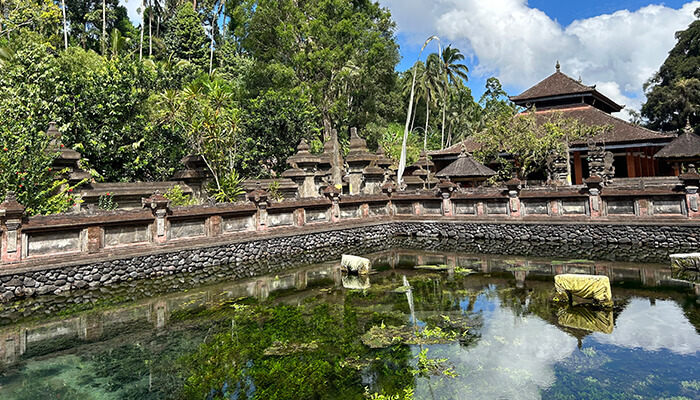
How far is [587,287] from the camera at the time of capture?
8102 millimetres

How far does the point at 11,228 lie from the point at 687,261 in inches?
671

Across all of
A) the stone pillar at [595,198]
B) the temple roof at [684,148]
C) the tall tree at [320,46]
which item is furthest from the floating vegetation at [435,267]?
the tall tree at [320,46]

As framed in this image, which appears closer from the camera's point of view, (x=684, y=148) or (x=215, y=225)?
(x=215, y=225)

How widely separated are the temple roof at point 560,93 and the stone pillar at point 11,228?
27.6 meters

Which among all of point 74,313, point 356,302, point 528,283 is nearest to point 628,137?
point 528,283

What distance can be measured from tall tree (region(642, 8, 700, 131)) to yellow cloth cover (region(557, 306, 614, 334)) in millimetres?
42354

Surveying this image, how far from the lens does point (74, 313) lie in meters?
9.06

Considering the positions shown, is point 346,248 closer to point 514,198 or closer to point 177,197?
point 514,198

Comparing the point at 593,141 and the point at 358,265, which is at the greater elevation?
the point at 593,141

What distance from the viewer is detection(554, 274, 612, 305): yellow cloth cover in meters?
8.00

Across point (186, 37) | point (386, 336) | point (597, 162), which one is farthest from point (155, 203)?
point (186, 37)

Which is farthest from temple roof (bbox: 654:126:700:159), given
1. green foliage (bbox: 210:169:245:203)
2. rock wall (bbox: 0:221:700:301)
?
green foliage (bbox: 210:169:245:203)

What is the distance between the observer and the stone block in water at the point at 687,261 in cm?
1038

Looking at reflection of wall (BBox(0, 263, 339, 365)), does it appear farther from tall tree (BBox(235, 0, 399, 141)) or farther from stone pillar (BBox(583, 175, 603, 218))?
tall tree (BBox(235, 0, 399, 141))
